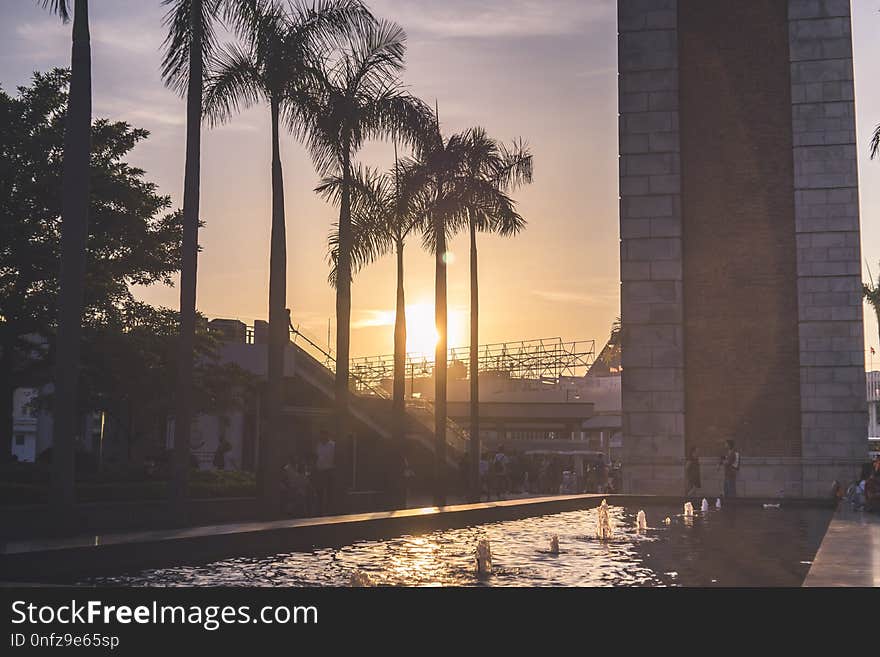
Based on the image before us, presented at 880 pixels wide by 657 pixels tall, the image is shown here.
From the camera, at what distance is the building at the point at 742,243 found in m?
33.8

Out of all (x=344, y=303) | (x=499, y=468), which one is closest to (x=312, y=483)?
(x=344, y=303)

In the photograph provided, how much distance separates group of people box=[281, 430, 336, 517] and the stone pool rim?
338cm

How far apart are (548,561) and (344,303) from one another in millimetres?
14420

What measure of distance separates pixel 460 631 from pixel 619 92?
30549mm

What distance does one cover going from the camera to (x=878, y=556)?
12.6 metres

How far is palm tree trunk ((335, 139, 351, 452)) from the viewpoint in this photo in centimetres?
2786

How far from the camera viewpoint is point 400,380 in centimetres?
3159

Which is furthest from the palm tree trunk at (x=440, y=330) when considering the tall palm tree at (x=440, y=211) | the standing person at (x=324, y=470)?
the standing person at (x=324, y=470)

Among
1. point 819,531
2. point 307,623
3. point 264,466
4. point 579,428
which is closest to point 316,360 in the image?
point 264,466

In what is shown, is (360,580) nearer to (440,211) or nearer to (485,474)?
(440,211)

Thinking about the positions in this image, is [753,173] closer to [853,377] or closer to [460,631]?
[853,377]

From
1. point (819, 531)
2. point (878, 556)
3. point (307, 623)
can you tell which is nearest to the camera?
point (307, 623)

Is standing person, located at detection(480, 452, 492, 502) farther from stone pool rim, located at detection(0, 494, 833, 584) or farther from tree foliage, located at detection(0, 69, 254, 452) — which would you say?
stone pool rim, located at detection(0, 494, 833, 584)

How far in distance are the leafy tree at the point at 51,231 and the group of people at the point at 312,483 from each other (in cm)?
627
